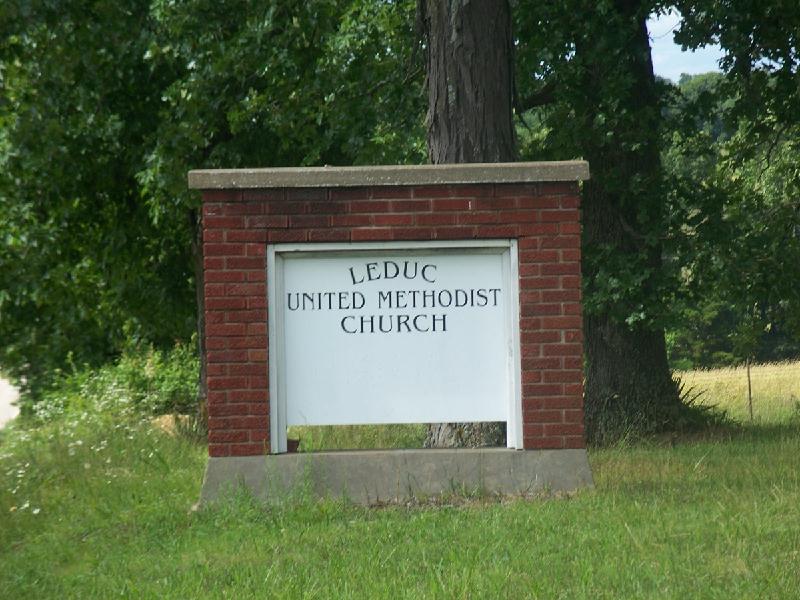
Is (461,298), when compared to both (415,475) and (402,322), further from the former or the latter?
(415,475)

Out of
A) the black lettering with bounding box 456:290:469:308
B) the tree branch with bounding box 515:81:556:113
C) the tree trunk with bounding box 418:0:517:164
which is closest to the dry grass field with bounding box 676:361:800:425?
the tree branch with bounding box 515:81:556:113

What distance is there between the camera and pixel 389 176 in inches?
348

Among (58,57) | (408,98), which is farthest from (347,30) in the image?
(58,57)

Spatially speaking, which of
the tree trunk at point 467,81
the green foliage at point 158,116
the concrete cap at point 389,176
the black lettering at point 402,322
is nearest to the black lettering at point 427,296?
the black lettering at point 402,322

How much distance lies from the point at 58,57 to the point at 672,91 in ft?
26.5

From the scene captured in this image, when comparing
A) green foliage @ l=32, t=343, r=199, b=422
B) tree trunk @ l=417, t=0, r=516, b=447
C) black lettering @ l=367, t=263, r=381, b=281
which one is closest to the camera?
black lettering @ l=367, t=263, r=381, b=281

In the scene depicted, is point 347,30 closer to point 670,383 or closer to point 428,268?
point 670,383

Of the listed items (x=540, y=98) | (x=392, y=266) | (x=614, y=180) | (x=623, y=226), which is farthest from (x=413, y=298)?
(x=540, y=98)

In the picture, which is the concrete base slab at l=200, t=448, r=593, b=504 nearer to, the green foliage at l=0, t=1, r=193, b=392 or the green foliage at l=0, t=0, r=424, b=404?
the green foliage at l=0, t=0, r=424, b=404

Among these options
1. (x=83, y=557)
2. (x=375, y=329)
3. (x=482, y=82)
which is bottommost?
(x=83, y=557)

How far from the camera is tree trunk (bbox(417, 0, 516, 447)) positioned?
11992 millimetres

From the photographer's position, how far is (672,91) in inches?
661

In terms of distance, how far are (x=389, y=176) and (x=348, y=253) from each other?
0.60 metres

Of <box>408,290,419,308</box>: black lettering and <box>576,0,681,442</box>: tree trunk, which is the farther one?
<box>576,0,681,442</box>: tree trunk
